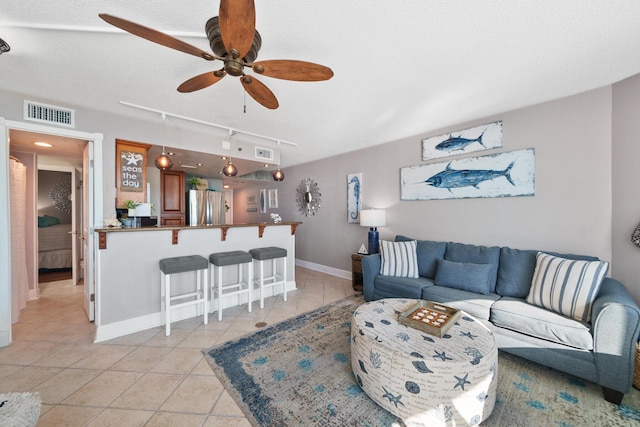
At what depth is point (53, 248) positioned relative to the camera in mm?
4926

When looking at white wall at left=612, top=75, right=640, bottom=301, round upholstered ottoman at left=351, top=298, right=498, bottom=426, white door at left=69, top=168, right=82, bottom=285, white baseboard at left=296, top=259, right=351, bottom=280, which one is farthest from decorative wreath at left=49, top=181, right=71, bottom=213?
white wall at left=612, top=75, right=640, bottom=301

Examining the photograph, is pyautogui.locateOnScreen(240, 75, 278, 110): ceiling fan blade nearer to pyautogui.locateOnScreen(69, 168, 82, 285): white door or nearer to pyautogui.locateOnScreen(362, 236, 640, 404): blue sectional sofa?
pyautogui.locateOnScreen(362, 236, 640, 404): blue sectional sofa

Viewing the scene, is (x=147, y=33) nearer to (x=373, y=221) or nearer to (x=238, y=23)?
(x=238, y=23)

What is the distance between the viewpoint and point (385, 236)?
4113 millimetres

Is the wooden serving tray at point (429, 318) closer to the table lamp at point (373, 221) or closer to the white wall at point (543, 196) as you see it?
the white wall at point (543, 196)

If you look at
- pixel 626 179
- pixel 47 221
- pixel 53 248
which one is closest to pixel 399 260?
pixel 626 179

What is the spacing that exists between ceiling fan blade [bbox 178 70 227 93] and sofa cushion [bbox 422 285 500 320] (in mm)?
2784

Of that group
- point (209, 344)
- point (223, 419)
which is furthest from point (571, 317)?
point (209, 344)

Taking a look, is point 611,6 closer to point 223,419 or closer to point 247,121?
point 247,121

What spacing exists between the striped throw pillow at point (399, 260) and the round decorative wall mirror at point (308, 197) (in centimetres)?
233

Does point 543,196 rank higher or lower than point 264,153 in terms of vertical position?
lower

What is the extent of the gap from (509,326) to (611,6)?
2.30 meters

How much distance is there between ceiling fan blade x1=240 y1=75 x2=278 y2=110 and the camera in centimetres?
159

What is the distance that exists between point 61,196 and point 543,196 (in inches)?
358
